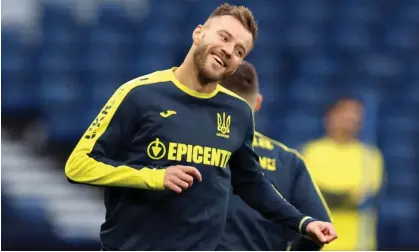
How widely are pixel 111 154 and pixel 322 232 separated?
74cm

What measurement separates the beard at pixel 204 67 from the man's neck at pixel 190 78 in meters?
0.02

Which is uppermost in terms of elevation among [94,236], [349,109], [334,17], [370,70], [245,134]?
[334,17]

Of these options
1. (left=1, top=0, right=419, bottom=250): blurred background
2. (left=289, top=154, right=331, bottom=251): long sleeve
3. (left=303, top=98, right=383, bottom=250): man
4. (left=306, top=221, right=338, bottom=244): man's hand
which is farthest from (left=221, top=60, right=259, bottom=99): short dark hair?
(left=1, top=0, right=419, bottom=250): blurred background

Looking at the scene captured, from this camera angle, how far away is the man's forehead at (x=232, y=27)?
2600 millimetres

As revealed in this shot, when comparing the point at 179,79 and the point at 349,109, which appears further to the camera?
the point at 349,109

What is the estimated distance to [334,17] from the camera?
7.50 meters

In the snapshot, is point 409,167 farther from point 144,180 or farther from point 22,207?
point 144,180

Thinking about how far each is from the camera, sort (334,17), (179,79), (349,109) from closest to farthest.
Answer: (179,79)
(349,109)
(334,17)

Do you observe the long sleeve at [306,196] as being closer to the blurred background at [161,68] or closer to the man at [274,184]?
the man at [274,184]

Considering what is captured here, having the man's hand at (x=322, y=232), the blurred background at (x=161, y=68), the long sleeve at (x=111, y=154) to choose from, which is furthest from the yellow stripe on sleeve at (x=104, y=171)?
the blurred background at (x=161, y=68)

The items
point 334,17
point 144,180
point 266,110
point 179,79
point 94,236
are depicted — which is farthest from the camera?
point 334,17

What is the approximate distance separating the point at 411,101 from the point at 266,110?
133 cm

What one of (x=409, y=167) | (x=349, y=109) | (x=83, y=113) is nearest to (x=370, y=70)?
(x=409, y=167)

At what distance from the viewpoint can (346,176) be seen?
576 cm
